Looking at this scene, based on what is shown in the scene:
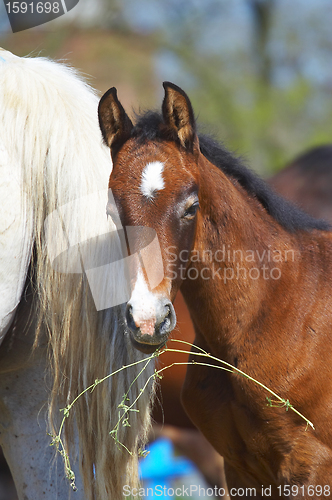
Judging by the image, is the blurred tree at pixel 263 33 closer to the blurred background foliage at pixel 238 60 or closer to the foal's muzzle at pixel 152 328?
the blurred background foliage at pixel 238 60

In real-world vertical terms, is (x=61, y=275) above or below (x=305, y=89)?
below

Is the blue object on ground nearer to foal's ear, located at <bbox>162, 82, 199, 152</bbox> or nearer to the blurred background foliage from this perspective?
foal's ear, located at <bbox>162, 82, 199, 152</bbox>

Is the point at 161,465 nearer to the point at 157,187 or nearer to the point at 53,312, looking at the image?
the point at 53,312

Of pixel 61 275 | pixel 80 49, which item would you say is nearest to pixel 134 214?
pixel 61 275

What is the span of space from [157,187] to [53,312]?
572mm

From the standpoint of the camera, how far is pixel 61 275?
167 cm

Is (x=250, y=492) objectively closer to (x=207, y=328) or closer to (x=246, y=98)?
(x=207, y=328)

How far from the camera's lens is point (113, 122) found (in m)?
1.66

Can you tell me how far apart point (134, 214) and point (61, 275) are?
0.38 metres

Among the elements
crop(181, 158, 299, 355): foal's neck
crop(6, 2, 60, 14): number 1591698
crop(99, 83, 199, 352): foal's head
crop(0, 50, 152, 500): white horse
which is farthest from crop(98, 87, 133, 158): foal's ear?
crop(6, 2, 60, 14): number 1591698

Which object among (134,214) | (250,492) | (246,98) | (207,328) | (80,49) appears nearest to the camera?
(134,214)

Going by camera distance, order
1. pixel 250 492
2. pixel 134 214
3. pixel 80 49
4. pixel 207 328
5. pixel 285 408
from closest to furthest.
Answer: pixel 134 214 → pixel 285 408 → pixel 207 328 → pixel 250 492 → pixel 80 49

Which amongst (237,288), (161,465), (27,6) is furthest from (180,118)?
(27,6)

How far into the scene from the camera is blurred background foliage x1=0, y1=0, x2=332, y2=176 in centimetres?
788
